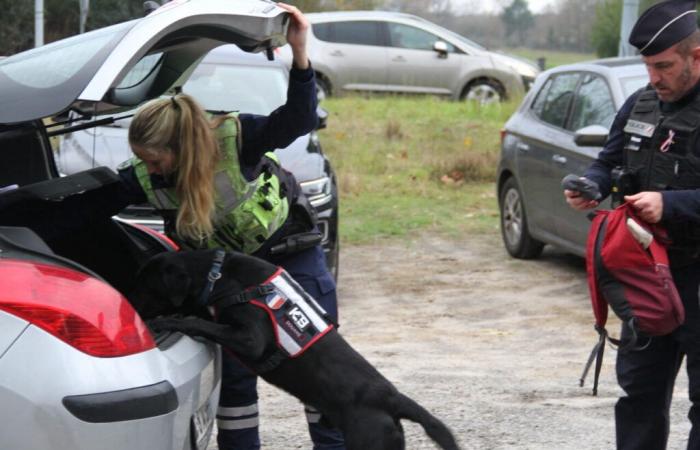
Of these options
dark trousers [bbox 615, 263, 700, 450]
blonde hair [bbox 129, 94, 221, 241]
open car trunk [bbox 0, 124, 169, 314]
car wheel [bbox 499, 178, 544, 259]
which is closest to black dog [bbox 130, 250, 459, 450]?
blonde hair [bbox 129, 94, 221, 241]

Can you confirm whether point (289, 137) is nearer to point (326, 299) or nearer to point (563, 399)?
point (326, 299)

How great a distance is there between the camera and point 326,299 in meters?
4.35

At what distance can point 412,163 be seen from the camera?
47.5 feet

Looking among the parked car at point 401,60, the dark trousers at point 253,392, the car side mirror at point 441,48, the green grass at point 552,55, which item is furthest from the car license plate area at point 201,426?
the green grass at point 552,55

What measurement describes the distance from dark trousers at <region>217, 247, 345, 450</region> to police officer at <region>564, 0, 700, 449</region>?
0.94 metres

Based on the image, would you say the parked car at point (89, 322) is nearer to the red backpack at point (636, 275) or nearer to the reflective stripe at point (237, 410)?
the reflective stripe at point (237, 410)

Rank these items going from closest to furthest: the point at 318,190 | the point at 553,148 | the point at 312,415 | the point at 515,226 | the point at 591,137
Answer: the point at 312,415, the point at 591,137, the point at 318,190, the point at 553,148, the point at 515,226

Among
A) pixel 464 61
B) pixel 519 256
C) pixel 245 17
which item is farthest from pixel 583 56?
pixel 245 17

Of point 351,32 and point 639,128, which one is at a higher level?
point 639,128

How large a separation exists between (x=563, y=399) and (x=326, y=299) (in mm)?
1859

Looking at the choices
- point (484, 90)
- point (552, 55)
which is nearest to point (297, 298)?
point (484, 90)

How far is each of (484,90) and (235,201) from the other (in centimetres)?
1571

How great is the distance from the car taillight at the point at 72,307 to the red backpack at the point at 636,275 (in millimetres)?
1619

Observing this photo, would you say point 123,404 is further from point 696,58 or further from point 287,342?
point 696,58
